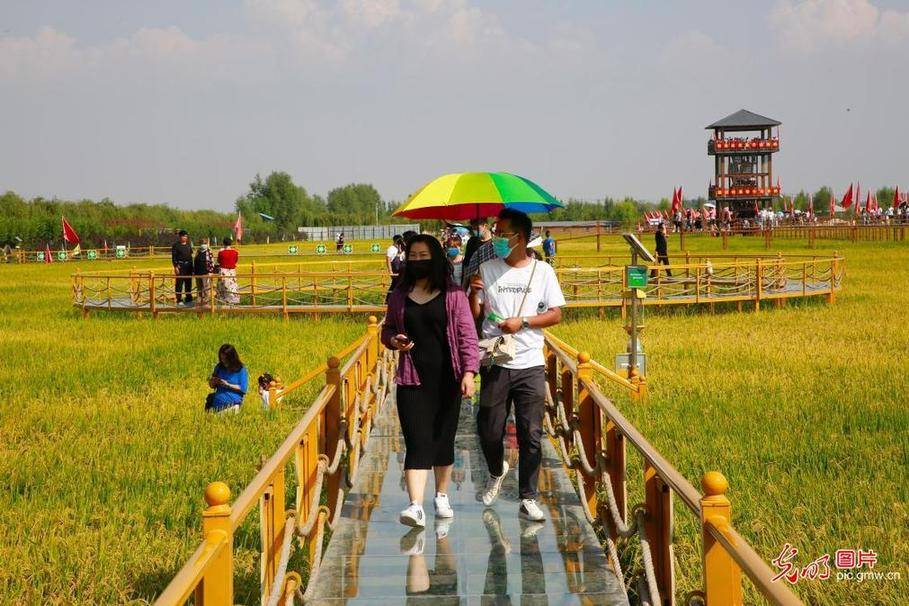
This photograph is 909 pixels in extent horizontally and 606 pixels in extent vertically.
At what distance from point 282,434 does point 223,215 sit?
355ft

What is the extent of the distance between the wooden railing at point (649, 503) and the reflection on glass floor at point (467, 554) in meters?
0.18

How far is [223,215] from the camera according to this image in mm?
113938

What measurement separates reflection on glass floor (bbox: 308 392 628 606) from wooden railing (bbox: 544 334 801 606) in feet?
0.60

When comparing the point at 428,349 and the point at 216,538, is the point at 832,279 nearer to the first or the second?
the point at 428,349

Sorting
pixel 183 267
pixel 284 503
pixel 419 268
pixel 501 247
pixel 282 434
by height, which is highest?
pixel 501 247

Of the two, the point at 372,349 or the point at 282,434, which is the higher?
the point at 372,349

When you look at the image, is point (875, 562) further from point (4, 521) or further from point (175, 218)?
point (175, 218)

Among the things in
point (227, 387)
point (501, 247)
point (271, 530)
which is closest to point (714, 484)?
point (271, 530)

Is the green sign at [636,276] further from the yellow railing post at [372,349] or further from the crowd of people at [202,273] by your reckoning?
the crowd of people at [202,273]

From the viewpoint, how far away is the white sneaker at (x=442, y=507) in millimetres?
5706

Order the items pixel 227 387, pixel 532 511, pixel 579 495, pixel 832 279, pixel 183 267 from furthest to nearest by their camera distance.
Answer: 1. pixel 832 279
2. pixel 183 267
3. pixel 227 387
4. pixel 579 495
5. pixel 532 511

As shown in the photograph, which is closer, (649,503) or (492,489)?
(649,503)

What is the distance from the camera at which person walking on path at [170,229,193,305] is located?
72.8ft

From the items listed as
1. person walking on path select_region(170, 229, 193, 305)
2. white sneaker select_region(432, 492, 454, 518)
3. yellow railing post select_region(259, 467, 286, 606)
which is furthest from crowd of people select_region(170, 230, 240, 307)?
yellow railing post select_region(259, 467, 286, 606)
